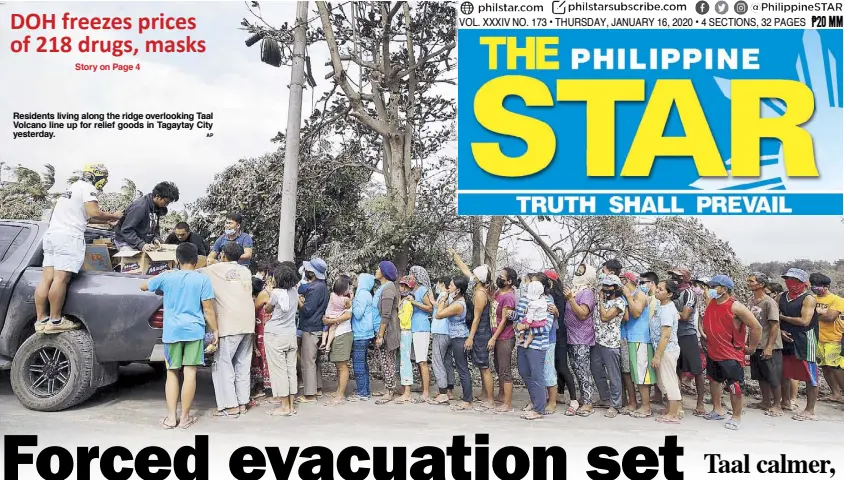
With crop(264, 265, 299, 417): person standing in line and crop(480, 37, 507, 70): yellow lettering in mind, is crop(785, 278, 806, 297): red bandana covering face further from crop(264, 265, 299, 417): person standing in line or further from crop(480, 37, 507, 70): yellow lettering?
crop(264, 265, 299, 417): person standing in line

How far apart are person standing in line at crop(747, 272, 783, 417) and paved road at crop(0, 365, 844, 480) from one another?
1.13 feet

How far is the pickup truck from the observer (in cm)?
577

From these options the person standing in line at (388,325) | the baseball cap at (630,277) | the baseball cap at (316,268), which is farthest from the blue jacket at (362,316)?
the baseball cap at (630,277)

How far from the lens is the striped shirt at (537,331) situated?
640cm

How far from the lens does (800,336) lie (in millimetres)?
6848

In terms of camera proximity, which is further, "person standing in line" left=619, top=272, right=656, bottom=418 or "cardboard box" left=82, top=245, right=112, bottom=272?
"person standing in line" left=619, top=272, right=656, bottom=418

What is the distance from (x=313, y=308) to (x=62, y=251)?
8.08 feet

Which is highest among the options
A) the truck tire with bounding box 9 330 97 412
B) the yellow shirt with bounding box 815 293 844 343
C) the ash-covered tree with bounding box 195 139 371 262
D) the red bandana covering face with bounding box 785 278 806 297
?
the ash-covered tree with bounding box 195 139 371 262

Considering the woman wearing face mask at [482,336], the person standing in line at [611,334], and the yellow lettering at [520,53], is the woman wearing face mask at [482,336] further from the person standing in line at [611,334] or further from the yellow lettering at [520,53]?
the yellow lettering at [520,53]

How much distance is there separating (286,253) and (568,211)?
3.83 meters

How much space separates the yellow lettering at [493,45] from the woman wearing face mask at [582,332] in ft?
9.17

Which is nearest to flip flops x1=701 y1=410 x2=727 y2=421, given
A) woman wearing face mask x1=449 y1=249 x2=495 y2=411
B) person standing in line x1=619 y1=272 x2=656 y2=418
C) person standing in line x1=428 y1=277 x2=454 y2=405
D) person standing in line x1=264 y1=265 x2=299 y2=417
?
person standing in line x1=619 y1=272 x2=656 y2=418

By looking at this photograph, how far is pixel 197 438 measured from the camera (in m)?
5.29

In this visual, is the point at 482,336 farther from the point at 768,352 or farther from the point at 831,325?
the point at 831,325
